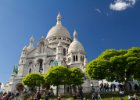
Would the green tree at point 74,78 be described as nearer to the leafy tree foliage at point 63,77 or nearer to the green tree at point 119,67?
the leafy tree foliage at point 63,77

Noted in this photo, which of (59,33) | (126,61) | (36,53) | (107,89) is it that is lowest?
(107,89)

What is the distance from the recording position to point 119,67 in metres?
Result: 50.6

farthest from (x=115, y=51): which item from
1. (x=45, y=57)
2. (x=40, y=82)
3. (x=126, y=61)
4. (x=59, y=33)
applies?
(x=59, y=33)

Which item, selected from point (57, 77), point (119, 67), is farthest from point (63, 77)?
point (119, 67)

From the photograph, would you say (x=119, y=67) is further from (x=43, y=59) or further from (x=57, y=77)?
(x=43, y=59)

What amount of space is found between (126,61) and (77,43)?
41166 mm

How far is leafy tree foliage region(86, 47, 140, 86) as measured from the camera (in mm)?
49875

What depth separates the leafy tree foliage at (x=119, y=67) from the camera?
4988 cm

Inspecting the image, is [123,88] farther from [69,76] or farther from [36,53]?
[36,53]

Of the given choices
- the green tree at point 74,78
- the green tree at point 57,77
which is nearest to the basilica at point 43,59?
the green tree at point 74,78

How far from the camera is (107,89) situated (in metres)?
56.5

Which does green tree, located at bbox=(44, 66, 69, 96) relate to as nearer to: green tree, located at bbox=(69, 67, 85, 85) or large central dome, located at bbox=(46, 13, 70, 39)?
green tree, located at bbox=(69, 67, 85, 85)

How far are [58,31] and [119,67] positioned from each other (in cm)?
5842

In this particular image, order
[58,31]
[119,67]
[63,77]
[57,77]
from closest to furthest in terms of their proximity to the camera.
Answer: [119,67]
[63,77]
[57,77]
[58,31]
